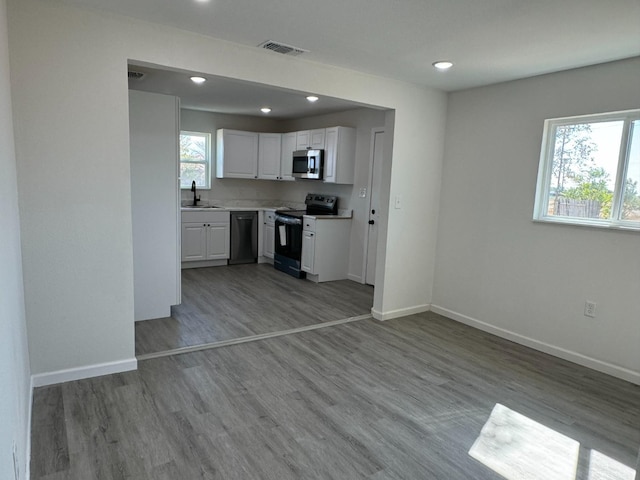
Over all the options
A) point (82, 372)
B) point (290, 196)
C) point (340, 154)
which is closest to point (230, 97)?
point (340, 154)

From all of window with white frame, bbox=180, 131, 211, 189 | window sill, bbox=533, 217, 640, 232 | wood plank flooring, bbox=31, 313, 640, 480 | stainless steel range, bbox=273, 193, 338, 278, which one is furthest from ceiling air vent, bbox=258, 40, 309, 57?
window with white frame, bbox=180, 131, 211, 189

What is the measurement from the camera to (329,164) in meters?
5.87

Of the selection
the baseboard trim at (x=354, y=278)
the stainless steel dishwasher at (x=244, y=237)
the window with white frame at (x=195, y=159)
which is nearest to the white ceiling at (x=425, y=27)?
the baseboard trim at (x=354, y=278)

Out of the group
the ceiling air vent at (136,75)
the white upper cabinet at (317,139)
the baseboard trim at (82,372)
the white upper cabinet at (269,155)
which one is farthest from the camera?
the white upper cabinet at (269,155)

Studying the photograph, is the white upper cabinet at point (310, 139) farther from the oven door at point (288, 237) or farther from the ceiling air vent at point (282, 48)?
the ceiling air vent at point (282, 48)

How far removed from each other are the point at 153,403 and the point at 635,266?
139 inches

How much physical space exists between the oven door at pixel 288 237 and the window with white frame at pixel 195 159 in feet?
5.24

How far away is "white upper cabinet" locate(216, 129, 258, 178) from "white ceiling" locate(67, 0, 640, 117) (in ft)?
11.7

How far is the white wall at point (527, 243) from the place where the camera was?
313 centimetres

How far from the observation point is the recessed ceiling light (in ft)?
10.7

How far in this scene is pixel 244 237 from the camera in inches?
259

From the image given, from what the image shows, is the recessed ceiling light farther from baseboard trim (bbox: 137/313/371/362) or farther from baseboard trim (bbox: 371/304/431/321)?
baseboard trim (bbox: 137/313/371/362)

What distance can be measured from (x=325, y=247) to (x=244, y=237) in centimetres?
156

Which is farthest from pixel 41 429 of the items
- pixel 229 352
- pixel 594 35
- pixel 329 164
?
pixel 329 164
